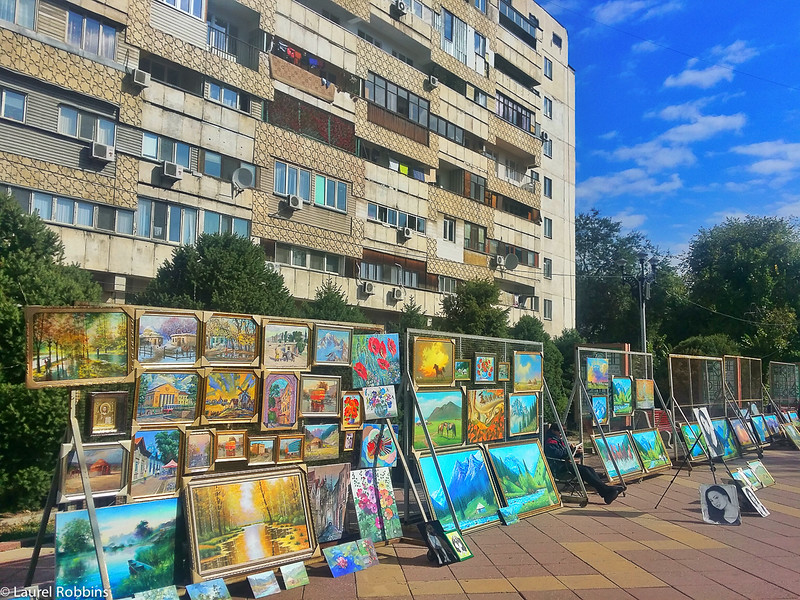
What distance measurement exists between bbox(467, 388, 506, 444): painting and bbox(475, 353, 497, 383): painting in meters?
0.19

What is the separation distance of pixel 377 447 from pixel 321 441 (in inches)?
34.7

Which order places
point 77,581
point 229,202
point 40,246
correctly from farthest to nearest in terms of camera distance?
point 229,202, point 40,246, point 77,581

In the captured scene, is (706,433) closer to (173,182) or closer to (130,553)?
(130,553)

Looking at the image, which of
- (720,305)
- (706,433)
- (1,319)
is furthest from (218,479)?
(720,305)

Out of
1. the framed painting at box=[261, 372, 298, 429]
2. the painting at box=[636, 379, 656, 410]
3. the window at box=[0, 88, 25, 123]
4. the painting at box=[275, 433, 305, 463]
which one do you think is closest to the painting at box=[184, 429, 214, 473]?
the framed painting at box=[261, 372, 298, 429]

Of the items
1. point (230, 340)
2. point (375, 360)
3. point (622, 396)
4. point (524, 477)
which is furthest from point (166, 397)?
point (622, 396)

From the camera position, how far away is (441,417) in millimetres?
8969

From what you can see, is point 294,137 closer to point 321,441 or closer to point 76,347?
point 321,441

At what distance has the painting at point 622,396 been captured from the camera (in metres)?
13.5

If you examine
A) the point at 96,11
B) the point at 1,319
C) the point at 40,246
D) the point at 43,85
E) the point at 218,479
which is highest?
the point at 96,11

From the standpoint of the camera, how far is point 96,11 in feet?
63.7

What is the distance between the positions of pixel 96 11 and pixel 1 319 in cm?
1323

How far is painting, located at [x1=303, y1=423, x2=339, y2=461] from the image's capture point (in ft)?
24.6

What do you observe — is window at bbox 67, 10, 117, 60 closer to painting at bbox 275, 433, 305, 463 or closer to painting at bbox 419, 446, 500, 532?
painting at bbox 275, 433, 305, 463
